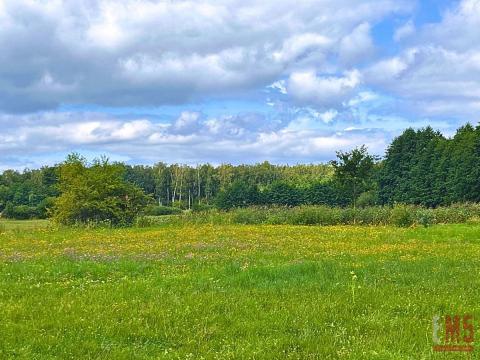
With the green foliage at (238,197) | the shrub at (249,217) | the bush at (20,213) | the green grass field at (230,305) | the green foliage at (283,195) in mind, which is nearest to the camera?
the green grass field at (230,305)

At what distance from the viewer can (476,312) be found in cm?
864

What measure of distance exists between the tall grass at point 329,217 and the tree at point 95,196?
2.37 meters

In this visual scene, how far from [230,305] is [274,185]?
110 meters

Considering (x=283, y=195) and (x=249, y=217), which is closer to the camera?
(x=249, y=217)

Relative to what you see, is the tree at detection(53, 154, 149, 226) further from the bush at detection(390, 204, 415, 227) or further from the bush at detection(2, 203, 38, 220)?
the bush at detection(2, 203, 38, 220)

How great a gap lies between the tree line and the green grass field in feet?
76.4

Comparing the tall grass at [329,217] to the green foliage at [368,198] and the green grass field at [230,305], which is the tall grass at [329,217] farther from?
the green foliage at [368,198]

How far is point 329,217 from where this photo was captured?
39.2 m

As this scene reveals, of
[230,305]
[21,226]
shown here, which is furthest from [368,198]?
[230,305]

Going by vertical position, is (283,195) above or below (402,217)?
above

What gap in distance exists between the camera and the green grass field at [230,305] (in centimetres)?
681

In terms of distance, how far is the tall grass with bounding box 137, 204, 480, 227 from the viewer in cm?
3678

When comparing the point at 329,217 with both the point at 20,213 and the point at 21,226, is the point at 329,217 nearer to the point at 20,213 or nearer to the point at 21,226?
the point at 21,226

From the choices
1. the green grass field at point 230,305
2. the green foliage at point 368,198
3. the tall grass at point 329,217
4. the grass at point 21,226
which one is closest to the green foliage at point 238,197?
the green foliage at point 368,198
